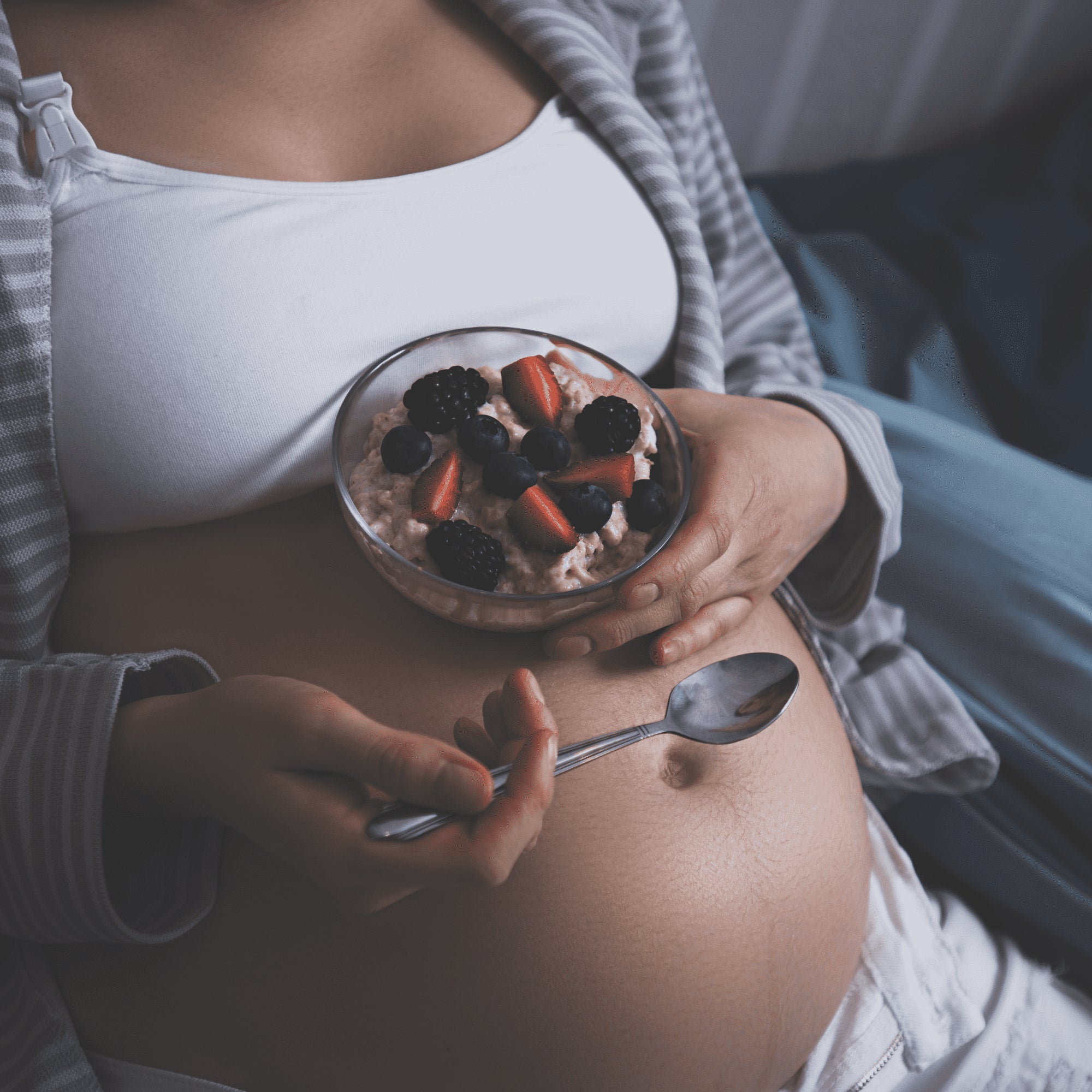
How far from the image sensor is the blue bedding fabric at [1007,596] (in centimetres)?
109

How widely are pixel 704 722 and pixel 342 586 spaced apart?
40cm

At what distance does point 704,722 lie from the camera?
0.83 metres

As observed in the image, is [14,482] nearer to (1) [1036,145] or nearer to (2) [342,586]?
(2) [342,586]

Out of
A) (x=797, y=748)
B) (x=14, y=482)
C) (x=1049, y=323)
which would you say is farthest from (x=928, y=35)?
(x=14, y=482)

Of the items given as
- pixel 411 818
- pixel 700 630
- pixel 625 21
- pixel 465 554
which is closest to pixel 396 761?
pixel 411 818

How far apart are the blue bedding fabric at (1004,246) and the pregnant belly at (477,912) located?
0.97 metres

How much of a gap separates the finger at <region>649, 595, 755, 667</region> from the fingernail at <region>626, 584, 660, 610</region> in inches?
4.0

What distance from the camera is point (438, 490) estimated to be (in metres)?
0.72

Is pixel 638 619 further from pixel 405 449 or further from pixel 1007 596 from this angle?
pixel 1007 596

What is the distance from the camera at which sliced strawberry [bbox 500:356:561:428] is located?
31.2 inches

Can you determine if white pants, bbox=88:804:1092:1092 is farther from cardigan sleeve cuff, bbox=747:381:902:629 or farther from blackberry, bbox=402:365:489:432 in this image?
blackberry, bbox=402:365:489:432

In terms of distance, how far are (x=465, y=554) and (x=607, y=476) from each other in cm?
16

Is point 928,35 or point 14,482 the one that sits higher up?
point 928,35

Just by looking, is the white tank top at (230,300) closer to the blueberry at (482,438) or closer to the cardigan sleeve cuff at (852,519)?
the blueberry at (482,438)
